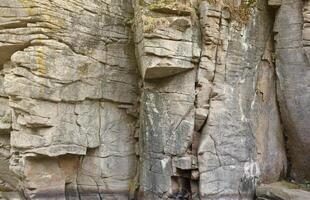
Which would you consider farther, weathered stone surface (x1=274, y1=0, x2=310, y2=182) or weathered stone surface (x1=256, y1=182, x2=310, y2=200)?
weathered stone surface (x1=274, y1=0, x2=310, y2=182)

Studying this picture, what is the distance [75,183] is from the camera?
1069 centimetres

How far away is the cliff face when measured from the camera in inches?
384

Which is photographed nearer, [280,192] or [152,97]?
[280,192]

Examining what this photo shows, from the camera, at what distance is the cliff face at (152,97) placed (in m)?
9.75

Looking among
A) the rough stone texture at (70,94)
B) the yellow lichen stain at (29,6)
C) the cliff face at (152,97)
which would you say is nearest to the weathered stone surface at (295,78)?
the cliff face at (152,97)

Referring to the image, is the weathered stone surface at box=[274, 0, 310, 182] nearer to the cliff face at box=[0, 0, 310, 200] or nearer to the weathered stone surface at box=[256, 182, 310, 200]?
the cliff face at box=[0, 0, 310, 200]

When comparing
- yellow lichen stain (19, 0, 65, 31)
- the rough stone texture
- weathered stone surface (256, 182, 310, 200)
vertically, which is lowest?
weathered stone surface (256, 182, 310, 200)

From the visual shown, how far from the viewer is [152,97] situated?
408 inches

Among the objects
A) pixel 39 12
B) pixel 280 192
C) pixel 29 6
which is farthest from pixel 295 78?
pixel 29 6

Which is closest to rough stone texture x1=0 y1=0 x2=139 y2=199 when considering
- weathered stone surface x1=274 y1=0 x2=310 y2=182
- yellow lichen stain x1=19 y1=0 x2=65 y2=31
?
yellow lichen stain x1=19 y1=0 x2=65 y2=31

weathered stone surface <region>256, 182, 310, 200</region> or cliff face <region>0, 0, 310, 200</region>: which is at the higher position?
cliff face <region>0, 0, 310, 200</region>

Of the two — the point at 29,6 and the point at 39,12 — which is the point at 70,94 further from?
the point at 29,6

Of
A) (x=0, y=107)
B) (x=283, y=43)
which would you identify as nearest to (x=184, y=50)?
(x=283, y=43)

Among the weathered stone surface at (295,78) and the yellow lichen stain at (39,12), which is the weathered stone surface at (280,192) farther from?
the yellow lichen stain at (39,12)
